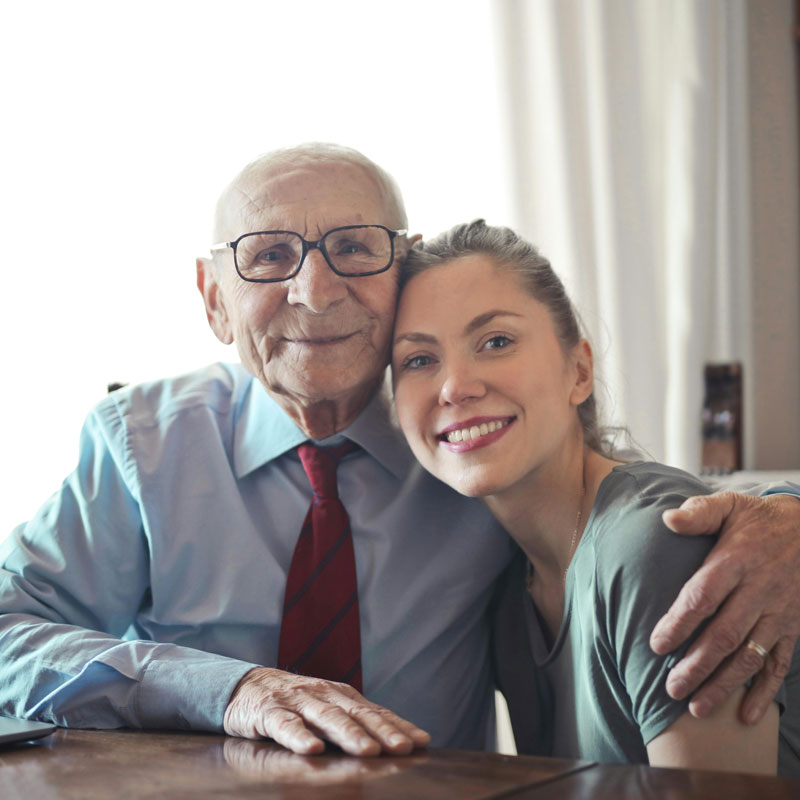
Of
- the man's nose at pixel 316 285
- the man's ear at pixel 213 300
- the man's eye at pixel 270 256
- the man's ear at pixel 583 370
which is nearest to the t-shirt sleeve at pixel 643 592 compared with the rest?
the man's ear at pixel 583 370

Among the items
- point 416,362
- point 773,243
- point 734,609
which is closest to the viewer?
point 734,609

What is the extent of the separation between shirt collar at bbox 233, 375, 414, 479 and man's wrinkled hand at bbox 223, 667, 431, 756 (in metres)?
0.47

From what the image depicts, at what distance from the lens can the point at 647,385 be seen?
2775 mm

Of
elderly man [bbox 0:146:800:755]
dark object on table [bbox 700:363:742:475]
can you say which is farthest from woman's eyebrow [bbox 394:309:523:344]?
dark object on table [bbox 700:363:742:475]

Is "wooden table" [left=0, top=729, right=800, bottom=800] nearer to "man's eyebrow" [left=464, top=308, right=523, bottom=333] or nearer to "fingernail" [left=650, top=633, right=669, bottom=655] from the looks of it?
"fingernail" [left=650, top=633, right=669, bottom=655]

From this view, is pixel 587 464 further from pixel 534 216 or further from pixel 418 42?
pixel 418 42

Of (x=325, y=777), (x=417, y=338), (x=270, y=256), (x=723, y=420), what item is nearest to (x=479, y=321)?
(x=417, y=338)

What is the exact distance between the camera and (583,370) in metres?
A: 1.48

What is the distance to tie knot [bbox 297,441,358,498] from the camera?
5.03 ft

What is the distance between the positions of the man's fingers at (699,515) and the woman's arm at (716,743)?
0.63 feet

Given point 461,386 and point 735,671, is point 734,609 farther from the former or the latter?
point 461,386

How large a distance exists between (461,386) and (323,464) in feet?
1.14

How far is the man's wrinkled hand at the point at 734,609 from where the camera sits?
1.04 m

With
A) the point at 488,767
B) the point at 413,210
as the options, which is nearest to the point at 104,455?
the point at 488,767
